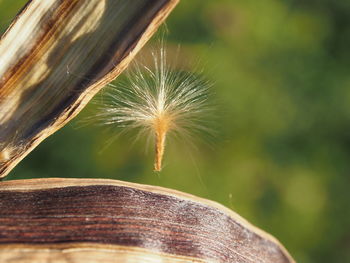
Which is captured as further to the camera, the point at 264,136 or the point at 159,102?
the point at 264,136

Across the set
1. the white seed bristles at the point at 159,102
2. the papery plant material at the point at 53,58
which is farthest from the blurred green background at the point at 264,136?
the papery plant material at the point at 53,58

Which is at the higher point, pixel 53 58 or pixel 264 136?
pixel 264 136

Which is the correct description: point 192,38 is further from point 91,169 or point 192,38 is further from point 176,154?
point 91,169

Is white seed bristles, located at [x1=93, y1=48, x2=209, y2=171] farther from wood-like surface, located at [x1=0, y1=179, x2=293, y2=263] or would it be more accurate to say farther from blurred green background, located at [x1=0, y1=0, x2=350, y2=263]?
blurred green background, located at [x1=0, y1=0, x2=350, y2=263]

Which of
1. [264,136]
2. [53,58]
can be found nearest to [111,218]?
[53,58]

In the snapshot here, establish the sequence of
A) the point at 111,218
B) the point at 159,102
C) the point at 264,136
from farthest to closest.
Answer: the point at 264,136 → the point at 159,102 → the point at 111,218

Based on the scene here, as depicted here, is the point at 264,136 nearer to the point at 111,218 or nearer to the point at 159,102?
the point at 159,102

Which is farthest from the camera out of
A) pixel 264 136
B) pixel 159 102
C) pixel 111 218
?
pixel 264 136

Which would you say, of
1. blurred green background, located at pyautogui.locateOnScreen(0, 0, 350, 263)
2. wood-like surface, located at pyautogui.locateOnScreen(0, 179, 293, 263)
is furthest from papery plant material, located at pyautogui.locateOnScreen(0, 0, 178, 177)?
blurred green background, located at pyautogui.locateOnScreen(0, 0, 350, 263)
